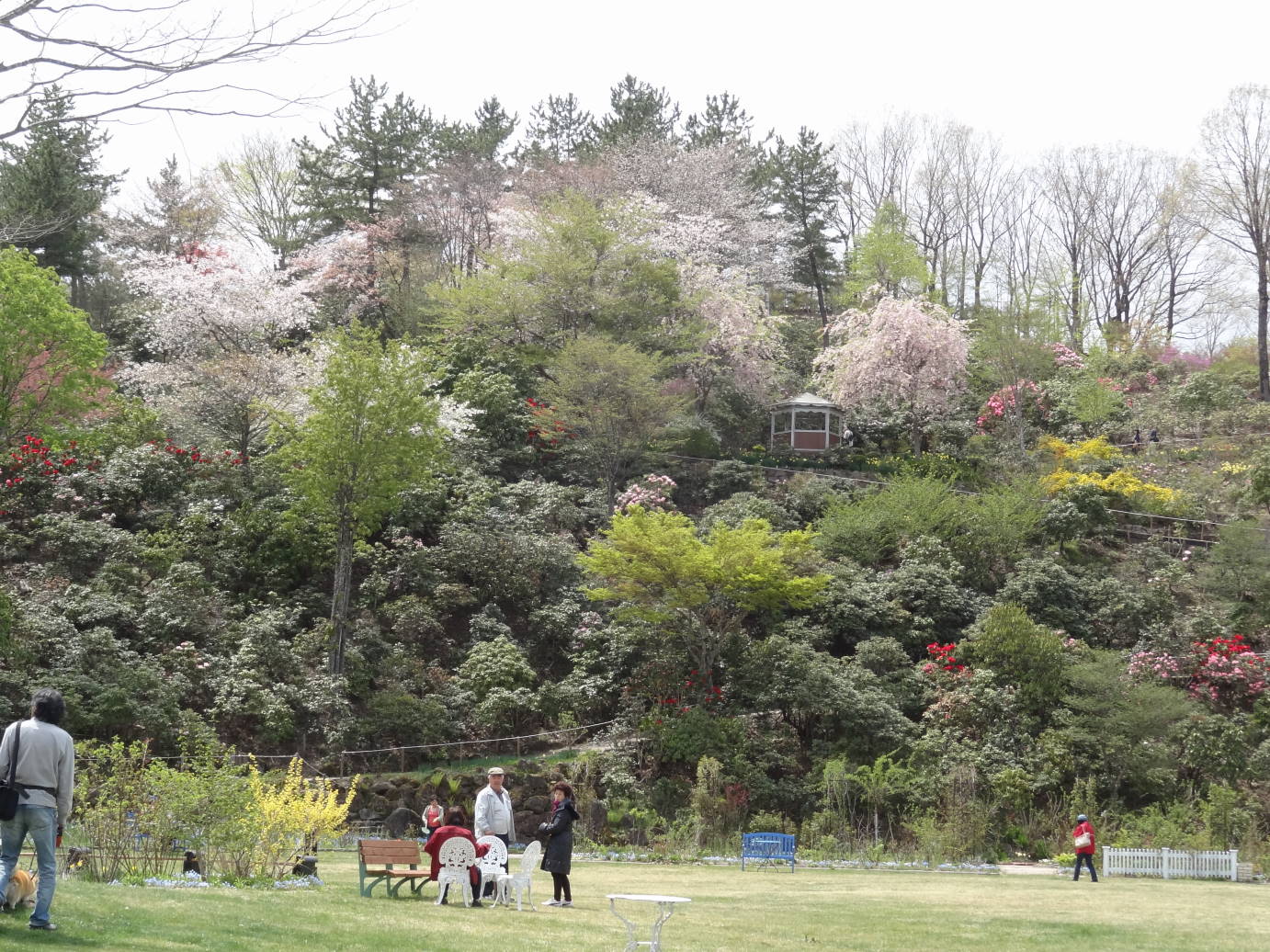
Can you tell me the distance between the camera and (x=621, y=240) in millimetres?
35000

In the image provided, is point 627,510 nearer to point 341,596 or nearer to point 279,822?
point 341,596

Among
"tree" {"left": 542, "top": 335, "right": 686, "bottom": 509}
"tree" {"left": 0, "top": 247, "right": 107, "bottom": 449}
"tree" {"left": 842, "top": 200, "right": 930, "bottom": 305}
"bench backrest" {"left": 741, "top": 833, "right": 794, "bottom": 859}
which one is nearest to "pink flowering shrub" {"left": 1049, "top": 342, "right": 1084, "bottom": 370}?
"tree" {"left": 842, "top": 200, "right": 930, "bottom": 305}

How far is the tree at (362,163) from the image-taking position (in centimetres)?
4309

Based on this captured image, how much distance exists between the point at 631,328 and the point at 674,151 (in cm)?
1531

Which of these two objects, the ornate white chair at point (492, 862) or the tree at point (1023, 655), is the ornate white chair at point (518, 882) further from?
the tree at point (1023, 655)

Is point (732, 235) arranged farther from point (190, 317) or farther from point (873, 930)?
point (873, 930)

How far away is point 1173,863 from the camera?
17.4 m

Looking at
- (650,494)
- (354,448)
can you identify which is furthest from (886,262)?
(354,448)

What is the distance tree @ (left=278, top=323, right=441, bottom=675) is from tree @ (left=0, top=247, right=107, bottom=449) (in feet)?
16.2

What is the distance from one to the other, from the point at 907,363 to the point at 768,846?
23.9 metres

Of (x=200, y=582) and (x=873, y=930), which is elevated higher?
(x=200, y=582)

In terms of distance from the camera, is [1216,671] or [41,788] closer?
[41,788]

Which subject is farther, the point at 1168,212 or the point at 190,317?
the point at 1168,212

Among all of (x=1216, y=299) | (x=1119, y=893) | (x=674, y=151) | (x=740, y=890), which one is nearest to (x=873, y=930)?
(x=740, y=890)
